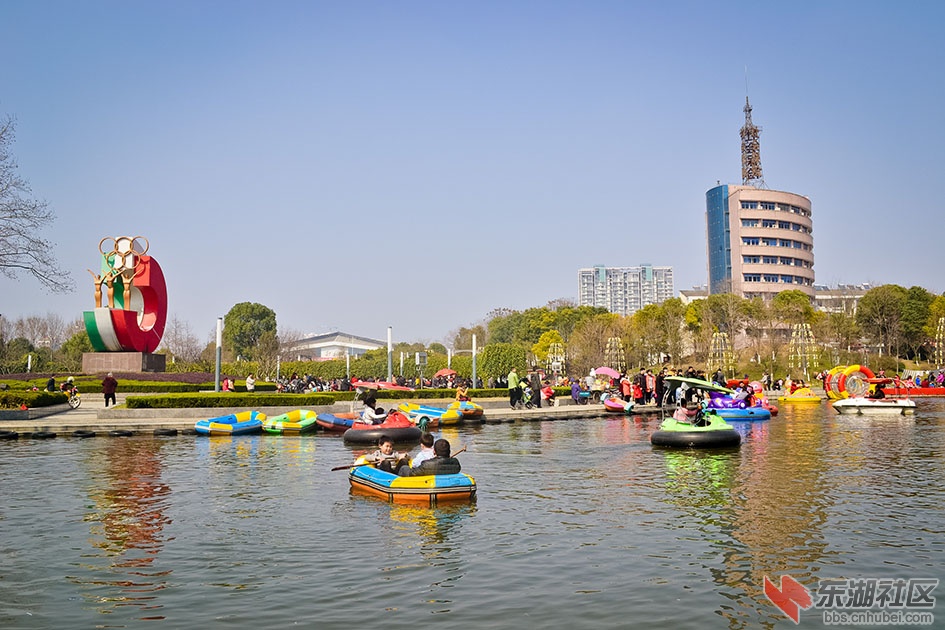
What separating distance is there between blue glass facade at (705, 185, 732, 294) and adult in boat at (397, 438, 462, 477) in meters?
111

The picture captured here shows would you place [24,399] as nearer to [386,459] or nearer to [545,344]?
[386,459]

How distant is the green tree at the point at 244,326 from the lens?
109500 mm

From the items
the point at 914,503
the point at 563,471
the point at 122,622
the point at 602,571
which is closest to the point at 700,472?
the point at 563,471

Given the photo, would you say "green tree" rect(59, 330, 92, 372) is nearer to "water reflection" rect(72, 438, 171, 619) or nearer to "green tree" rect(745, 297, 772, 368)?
"water reflection" rect(72, 438, 171, 619)

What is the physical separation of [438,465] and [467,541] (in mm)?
2745

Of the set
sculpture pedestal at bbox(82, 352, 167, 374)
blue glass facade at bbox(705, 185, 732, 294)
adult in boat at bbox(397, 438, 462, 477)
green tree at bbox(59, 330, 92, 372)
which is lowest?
adult in boat at bbox(397, 438, 462, 477)

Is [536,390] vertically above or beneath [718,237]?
beneath

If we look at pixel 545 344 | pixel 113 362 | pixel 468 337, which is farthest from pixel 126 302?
pixel 468 337

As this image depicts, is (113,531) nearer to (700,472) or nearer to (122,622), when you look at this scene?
(122,622)

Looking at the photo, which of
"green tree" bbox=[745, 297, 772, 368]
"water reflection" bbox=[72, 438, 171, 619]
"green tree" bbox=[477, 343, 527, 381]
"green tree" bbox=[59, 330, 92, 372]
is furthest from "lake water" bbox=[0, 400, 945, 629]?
"green tree" bbox=[745, 297, 772, 368]

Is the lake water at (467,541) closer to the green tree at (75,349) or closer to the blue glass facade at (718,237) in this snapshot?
the green tree at (75,349)

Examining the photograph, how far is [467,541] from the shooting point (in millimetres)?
11398

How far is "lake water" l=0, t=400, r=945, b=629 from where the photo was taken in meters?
8.50

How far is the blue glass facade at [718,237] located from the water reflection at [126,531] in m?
110
